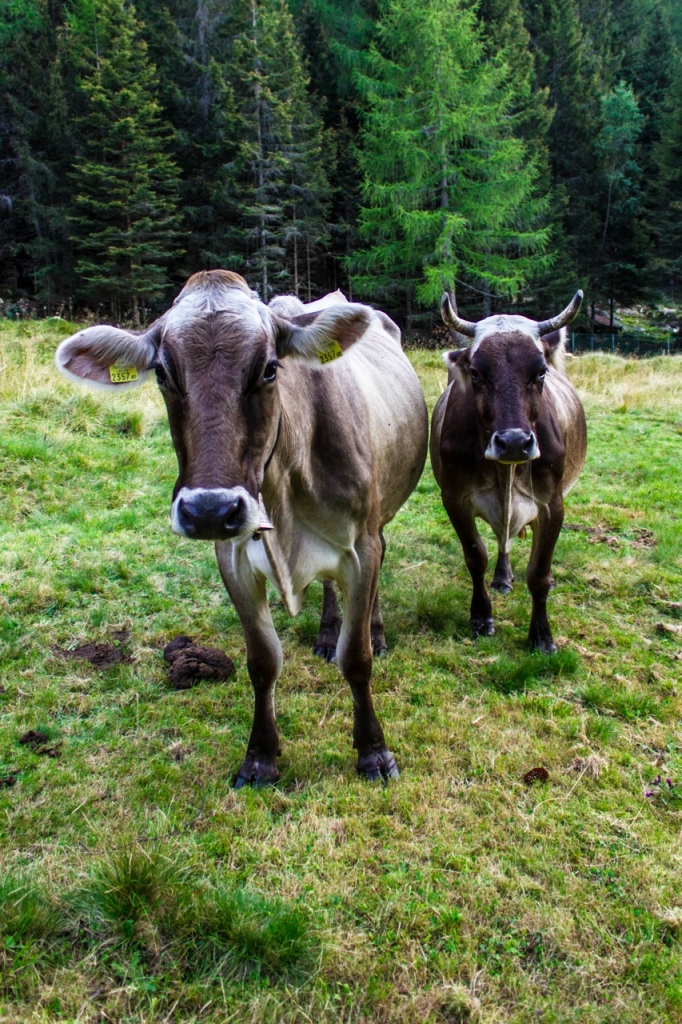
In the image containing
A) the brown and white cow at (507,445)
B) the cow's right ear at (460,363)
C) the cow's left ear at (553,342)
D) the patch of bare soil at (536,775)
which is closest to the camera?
the patch of bare soil at (536,775)

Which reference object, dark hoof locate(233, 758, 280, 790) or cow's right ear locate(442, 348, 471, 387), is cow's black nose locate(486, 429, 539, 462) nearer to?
cow's right ear locate(442, 348, 471, 387)

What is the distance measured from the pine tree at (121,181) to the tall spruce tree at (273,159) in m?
3.03

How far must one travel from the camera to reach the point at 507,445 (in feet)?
12.5

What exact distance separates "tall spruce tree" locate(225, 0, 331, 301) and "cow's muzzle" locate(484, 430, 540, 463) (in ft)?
76.5

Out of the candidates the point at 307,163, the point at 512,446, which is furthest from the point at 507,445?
the point at 307,163

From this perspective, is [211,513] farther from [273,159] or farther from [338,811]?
[273,159]

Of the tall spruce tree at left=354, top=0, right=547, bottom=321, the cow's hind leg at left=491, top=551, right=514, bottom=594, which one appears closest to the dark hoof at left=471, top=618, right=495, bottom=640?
the cow's hind leg at left=491, top=551, right=514, bottom=594

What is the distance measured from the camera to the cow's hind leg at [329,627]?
440cm

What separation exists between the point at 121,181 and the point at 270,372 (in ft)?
86.3

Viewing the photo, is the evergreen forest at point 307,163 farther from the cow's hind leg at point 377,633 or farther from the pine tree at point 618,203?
the cow's hind leg at point 377,633

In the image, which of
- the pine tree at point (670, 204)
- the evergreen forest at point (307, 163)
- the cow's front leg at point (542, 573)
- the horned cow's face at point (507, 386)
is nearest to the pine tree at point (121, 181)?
the evergreen forest at point (307, 163)

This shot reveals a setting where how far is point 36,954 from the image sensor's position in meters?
2.03

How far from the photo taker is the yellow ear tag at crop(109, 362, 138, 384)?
2.79 meters

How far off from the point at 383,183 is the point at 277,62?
7.56 meters
